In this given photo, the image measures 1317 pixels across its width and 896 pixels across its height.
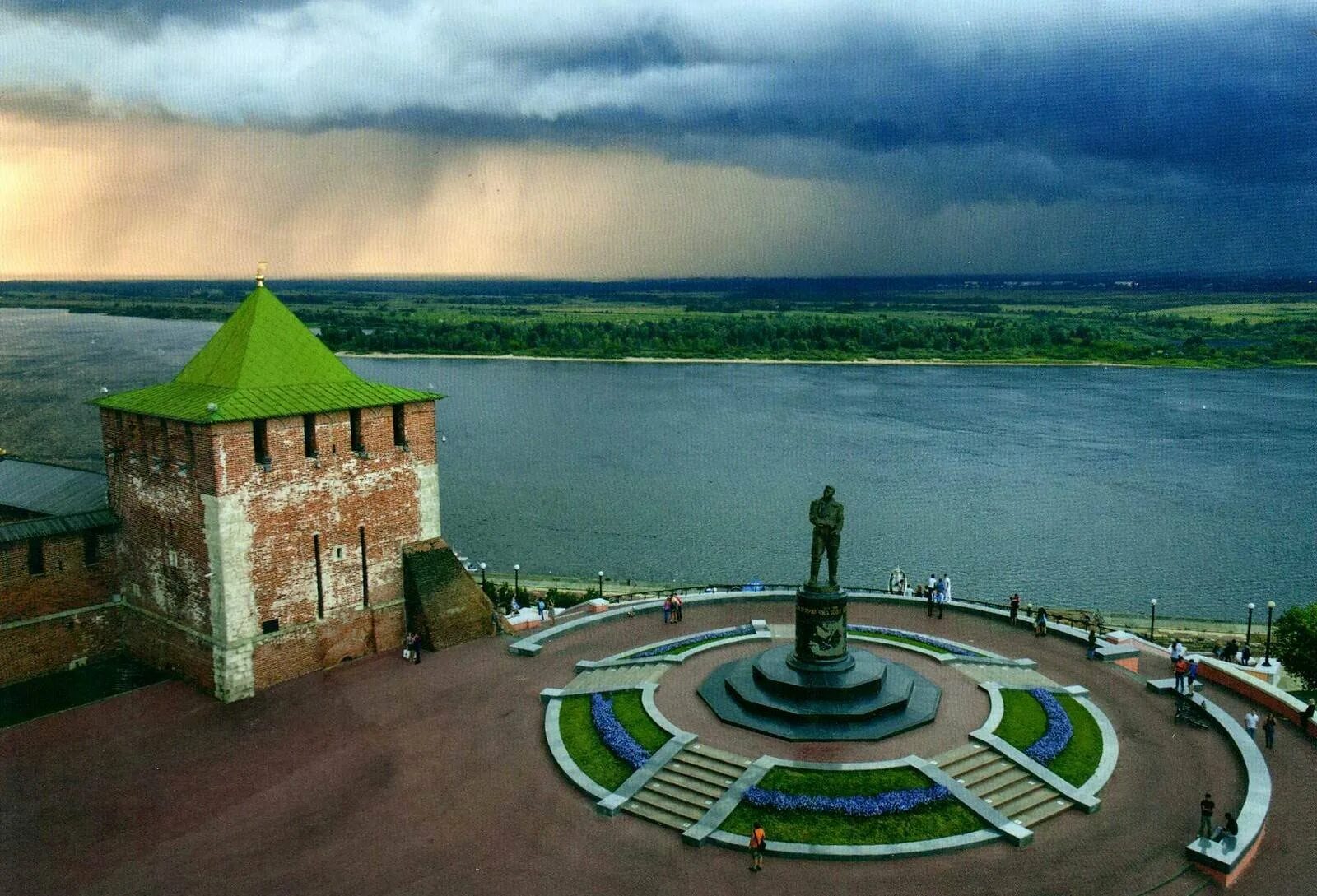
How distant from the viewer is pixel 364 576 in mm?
27891

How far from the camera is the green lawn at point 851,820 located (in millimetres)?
18688

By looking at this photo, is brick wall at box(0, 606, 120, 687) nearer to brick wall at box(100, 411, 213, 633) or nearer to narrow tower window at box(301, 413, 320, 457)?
brick wall at box(100, 411, 213, 633)

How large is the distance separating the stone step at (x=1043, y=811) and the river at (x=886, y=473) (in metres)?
21.8

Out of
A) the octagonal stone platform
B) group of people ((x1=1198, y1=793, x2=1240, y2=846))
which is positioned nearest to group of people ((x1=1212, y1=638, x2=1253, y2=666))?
the octagonal stone platform

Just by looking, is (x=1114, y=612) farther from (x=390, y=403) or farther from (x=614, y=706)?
(x=390, y=403)

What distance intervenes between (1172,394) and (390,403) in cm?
9620

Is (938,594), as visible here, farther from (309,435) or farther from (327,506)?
(309,435)

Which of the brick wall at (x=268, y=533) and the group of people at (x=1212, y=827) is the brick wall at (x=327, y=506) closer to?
the brick wall at (x=268, y=533)

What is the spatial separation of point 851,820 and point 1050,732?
5981mm

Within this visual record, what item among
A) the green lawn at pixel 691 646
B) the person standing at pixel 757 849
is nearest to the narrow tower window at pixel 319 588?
the green lawn at pixel 691 646

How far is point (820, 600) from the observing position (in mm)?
23703

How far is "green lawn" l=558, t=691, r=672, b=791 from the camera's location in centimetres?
2119

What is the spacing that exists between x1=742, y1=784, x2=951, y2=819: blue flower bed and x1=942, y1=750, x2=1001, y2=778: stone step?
0.98 metres

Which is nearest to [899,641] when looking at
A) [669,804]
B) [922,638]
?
[922,638]
